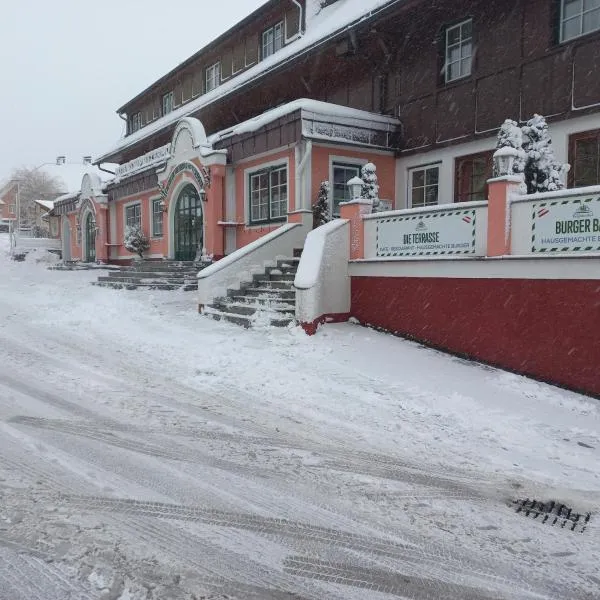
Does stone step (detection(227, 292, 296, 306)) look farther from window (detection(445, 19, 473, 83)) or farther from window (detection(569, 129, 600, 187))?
window (detection(445, 19, 473, 83))

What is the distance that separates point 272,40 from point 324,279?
12.7 metres

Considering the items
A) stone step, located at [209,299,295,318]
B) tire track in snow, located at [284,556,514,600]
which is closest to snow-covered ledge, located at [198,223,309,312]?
stone step, located at [209,299,295,318]

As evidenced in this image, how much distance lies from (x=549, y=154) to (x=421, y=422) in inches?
226

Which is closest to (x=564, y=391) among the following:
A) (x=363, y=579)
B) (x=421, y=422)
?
(x=421, y=422)

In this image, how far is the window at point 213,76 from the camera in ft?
71.0

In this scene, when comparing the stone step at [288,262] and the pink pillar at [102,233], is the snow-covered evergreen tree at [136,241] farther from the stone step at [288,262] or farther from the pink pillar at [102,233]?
the stone step at [288,262]

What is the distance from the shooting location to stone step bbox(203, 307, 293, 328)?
31.6 ft

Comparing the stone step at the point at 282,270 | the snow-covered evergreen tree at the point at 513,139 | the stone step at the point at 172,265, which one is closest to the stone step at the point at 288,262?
the stone step at the point at 282,270

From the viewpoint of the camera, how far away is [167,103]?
2583 centimetres

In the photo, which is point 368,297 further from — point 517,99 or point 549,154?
point 517,99

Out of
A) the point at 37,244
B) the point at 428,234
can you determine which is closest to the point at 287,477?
the point at 428,234

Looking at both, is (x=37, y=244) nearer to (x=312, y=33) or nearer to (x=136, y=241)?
(x=136, y=241)

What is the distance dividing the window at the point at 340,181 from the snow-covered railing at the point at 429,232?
4125 millimetres

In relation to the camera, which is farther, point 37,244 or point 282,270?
point 37,244
